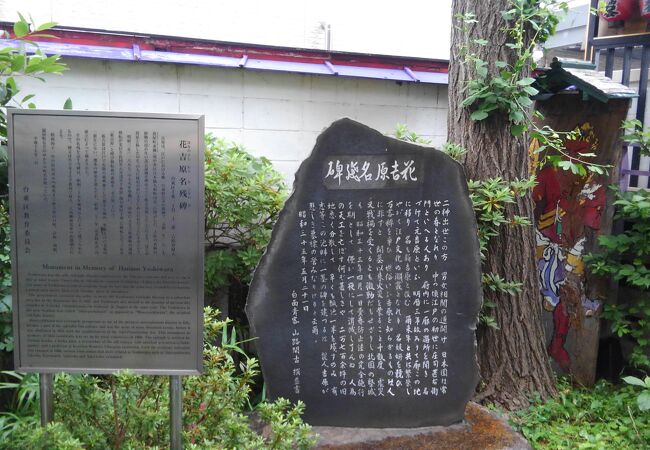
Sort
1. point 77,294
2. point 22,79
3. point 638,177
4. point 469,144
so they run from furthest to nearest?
point 638,177
point 22,79
point 469,144
point 77,294

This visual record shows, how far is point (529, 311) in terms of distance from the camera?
456 cm

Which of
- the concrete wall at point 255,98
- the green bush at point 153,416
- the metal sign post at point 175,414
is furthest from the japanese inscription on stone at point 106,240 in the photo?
the concrete wall at point 255,98

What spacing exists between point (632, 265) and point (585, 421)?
148 centimetres

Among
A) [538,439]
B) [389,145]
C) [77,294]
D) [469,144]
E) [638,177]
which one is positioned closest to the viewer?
[77,294]

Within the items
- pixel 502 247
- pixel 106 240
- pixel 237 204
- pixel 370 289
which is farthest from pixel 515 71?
pixel 106 240

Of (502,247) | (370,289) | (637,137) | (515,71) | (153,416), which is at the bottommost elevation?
(153,416)

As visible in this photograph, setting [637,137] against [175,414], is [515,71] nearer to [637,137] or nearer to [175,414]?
[637,137]

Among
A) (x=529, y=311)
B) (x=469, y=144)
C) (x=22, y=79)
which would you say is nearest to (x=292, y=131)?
(x=469, y=144)

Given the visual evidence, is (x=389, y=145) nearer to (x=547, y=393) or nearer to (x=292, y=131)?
(x=292, y=131)

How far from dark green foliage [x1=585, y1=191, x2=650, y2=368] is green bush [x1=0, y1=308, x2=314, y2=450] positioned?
3.40m

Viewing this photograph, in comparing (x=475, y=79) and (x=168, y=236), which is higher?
(x=475, y=79)

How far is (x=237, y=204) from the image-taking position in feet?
14.6

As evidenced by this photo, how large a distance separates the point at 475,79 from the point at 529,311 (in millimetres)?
1945

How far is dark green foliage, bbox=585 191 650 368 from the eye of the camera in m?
4.70
